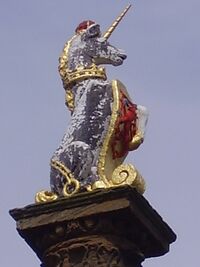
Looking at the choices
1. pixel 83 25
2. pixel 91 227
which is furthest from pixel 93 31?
pixel 91 227

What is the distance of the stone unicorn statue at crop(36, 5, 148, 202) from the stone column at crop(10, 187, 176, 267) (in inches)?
10.8

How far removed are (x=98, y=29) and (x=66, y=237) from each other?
2.56 meters

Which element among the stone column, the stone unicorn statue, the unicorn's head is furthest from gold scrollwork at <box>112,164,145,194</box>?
the unicorn's head

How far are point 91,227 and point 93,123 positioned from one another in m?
1.27

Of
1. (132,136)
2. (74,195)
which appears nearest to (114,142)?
(132,136)

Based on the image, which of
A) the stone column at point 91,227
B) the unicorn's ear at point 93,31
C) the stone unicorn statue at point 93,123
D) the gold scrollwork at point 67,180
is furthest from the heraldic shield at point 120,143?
the unicorn's ear at point 93,31

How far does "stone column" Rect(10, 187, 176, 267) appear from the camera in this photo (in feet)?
33.9

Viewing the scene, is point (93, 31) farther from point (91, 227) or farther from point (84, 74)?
point (91, 227)

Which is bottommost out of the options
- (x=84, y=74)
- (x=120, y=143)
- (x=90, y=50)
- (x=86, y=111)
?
(x=120, y=143)

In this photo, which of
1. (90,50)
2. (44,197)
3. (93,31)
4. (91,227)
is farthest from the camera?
Answer: (93,31)

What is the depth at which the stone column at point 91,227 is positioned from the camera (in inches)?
407

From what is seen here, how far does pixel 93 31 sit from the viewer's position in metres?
12.1

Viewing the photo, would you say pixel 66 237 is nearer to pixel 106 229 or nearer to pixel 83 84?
pixel 106 229

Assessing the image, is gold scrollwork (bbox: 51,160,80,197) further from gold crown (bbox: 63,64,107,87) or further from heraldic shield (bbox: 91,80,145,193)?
gold crown (bbox: 63,64,107,87)
